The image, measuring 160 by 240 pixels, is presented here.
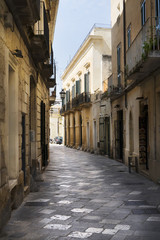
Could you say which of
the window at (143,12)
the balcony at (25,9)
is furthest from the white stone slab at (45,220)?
the window at (143,12)

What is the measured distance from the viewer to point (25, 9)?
6328 millimetres

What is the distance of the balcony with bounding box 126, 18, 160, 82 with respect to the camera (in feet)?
28.4

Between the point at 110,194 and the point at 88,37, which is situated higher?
the point at 88,37

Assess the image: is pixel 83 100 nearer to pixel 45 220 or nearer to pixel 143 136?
pixel 143 136

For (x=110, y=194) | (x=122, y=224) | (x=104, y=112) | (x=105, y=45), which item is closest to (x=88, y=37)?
(x=105, y=45)

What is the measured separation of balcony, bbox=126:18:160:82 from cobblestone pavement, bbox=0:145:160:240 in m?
3.29

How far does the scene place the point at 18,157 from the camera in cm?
697

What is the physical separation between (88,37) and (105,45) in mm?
1336

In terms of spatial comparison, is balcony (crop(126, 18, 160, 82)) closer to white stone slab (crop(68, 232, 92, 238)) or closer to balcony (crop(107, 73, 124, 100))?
balcony (crop(107, 73, 124, 100))

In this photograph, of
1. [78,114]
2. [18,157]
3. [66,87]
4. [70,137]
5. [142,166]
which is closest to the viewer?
[18,157]

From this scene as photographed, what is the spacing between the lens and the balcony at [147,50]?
8.66m

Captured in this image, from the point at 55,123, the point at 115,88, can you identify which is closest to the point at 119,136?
the point at 115,88

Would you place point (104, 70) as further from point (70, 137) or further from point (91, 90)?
point (70, 137)

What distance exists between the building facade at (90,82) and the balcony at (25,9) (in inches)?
555
